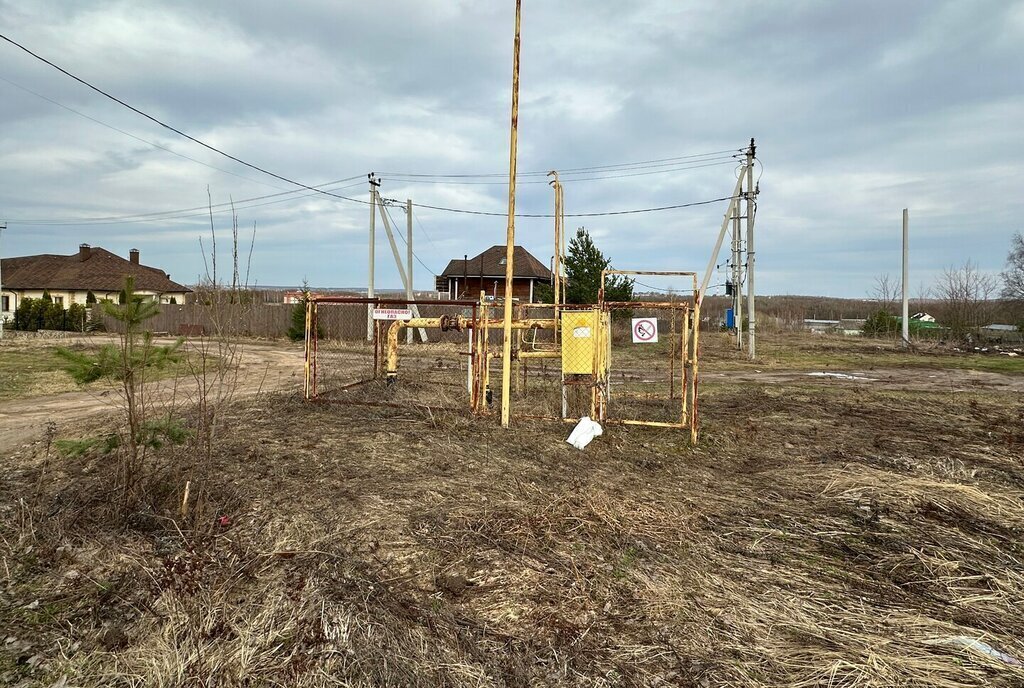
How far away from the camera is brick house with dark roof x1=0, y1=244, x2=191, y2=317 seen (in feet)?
150

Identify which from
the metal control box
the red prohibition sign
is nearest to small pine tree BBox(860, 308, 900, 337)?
the red prohibition sign

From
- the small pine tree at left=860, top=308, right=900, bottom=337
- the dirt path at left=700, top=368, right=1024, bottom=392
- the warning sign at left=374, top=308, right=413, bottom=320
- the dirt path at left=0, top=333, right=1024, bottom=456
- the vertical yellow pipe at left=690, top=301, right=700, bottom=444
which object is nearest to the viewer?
the vertical yellow pipe at left=690, top=301, right=700, bottom=444

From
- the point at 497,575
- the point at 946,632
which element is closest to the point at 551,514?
the point at 497,575

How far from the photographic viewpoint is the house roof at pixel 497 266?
44.0 m

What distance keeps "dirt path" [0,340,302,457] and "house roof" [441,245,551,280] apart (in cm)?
2850

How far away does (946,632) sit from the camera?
329cm

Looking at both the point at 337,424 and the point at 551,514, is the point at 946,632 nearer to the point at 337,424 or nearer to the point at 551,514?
the point at 551,514

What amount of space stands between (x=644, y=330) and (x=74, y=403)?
10.2 m

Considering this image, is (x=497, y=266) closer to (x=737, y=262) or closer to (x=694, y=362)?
(x=737, y=262)

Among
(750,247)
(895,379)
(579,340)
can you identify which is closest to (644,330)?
(579,340)

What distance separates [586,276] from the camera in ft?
80.8

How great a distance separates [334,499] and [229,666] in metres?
2.33

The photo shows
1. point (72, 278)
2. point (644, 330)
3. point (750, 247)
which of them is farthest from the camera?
point (72, 278)

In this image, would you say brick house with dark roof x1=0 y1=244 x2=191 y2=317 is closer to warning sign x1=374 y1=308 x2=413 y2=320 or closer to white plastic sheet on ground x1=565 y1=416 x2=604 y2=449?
warning sign x1=374 y1=308 x2=413 y2=320
